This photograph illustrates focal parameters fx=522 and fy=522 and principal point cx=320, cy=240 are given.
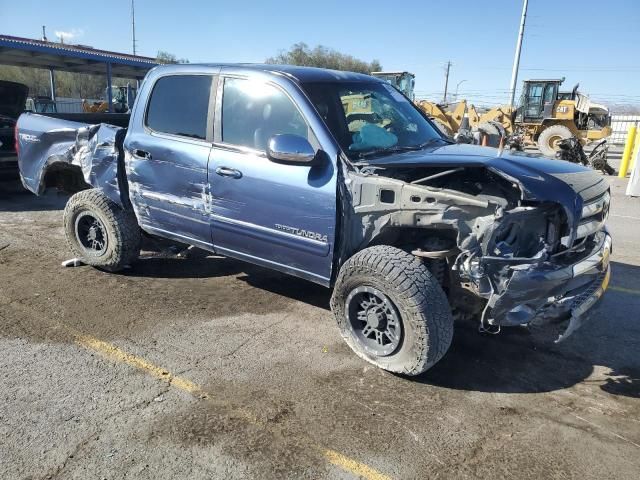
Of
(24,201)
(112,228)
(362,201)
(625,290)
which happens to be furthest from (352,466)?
(24,201)

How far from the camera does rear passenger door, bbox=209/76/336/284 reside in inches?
144

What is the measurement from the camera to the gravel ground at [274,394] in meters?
2.63

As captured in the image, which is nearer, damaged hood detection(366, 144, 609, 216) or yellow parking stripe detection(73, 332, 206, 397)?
damaged hood detection(366, 144, 609, 216)

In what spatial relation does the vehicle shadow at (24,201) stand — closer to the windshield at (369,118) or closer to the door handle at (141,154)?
the door handle at (141,154)

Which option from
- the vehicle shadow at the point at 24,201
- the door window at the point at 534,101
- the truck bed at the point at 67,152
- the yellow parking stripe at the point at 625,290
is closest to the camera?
the truck bed at the point at 67,152

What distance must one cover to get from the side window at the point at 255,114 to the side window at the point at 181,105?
25cm

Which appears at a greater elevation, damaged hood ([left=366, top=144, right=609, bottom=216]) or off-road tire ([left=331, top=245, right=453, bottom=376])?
damaged hood ([left=366, top=144, right=609, bottom=216])

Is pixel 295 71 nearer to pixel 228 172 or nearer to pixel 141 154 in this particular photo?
pixel 228 172

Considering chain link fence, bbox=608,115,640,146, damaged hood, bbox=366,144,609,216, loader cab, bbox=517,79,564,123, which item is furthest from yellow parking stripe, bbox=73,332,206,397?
chain link fence, bbox=608,115,640,146

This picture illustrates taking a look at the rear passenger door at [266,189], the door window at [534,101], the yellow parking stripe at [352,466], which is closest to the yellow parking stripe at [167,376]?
the yellow parking stripe at [352,466]

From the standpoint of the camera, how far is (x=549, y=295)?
3.14 metres

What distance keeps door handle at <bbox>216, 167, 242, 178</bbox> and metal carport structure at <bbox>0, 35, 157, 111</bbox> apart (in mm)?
16787

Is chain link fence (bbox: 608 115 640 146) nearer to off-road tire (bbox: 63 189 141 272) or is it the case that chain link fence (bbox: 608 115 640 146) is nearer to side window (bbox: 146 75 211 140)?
side window (bbox: 146 75 211 140)

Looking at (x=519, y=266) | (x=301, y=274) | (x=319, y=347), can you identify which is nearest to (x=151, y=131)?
(x=301, y=274)
